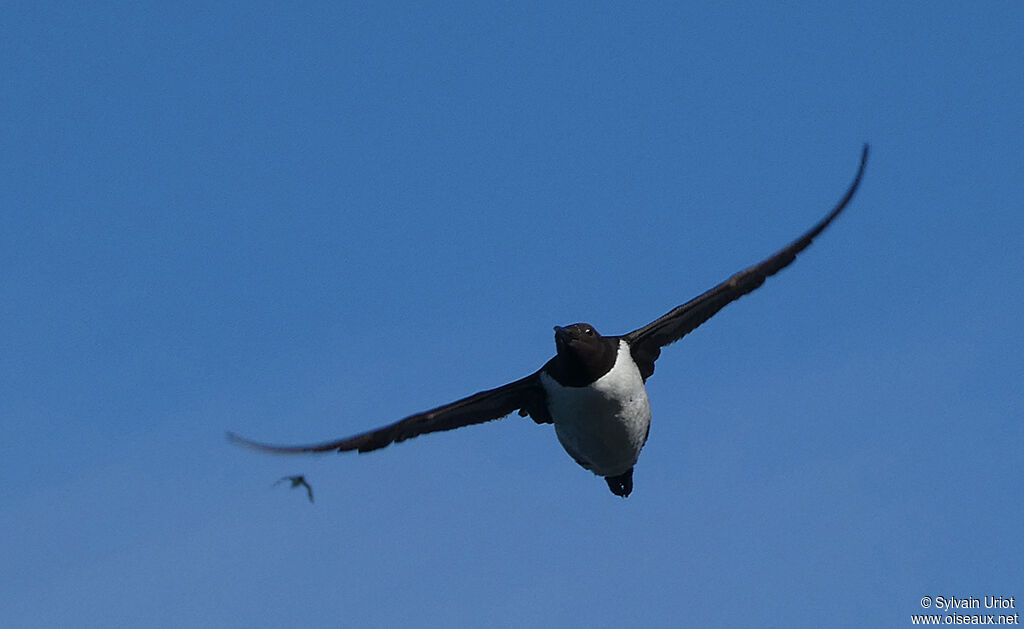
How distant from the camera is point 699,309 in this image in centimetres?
1944

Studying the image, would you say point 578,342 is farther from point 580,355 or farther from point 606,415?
point 606,415

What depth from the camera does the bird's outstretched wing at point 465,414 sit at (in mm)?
19219

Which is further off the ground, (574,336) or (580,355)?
(574,336)

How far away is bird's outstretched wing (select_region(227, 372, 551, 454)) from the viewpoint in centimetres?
1922

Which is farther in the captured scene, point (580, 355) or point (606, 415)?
point (606, 415)

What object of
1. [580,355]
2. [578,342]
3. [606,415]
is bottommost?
[606,415]

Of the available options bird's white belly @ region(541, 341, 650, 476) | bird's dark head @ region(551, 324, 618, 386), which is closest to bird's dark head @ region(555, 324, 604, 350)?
bird's dark head @ region(551, 324, 618, 386)

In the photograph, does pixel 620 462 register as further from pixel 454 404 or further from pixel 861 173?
pixel 861 173

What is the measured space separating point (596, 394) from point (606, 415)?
0.34 meters

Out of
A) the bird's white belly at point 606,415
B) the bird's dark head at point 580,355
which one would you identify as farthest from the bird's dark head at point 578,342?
the bird's white belly at point 606,415

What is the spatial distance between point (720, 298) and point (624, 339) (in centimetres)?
135

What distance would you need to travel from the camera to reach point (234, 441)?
17656mm

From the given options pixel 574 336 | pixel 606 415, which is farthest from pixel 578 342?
pixel 606 415

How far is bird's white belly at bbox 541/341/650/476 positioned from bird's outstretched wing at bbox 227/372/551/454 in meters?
0.41
